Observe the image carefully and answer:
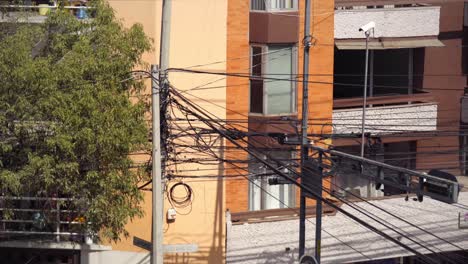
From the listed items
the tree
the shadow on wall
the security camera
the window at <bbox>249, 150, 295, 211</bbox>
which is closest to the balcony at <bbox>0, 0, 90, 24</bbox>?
the tree

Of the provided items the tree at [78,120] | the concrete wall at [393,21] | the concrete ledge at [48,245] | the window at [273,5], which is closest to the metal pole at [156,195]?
the tree at [78,120]

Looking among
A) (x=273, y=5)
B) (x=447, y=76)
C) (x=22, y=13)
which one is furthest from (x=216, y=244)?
(x=447, y=76)

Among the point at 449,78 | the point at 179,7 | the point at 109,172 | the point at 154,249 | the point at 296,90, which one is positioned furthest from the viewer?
the point at 449,78

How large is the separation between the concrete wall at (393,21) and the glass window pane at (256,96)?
297 centimetres

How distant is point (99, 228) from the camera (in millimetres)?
14969

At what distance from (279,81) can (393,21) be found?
4.05 meters

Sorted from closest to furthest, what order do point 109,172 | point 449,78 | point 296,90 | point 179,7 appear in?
point 109,172 < point 179,7 < point 296,90 < point 449,78

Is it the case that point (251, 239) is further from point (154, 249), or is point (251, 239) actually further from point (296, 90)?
point (154, 249)

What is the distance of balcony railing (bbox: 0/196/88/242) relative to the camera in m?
16.7

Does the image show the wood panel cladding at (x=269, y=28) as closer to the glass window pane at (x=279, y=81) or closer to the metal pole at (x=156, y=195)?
the glass window pane at (x=279, y=81)

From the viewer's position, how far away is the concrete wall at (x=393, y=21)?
2164cm

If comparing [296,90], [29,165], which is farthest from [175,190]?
[29,165]

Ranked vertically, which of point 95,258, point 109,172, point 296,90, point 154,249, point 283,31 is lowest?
point 95,258

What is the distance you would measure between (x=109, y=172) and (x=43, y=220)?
328 centimetres
